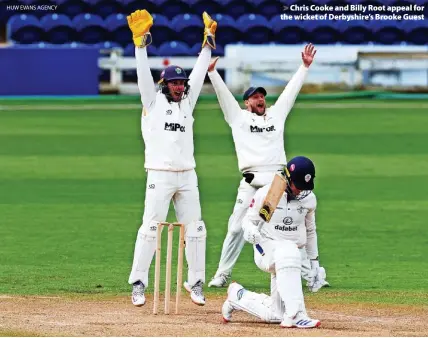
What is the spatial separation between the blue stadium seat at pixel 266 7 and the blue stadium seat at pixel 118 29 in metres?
3.84

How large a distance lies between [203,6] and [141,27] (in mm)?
25242

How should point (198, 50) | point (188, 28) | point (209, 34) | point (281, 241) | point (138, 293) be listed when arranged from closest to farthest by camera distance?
point (281, 241)
point (138, 293)
point (209, 34)
point (198, 50)
point (188, 28)

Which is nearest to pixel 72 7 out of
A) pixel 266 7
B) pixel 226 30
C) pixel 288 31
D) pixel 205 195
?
pixel 226 30

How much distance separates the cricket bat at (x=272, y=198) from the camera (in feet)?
28.6

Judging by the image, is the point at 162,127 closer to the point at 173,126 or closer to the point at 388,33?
the point at 173,126

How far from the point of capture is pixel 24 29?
33.9 m

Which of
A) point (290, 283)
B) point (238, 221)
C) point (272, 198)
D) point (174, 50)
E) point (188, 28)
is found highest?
point (188, 28)

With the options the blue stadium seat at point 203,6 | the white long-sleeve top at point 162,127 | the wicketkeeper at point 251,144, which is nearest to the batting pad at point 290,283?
the white long-sleeve top at point 162,127

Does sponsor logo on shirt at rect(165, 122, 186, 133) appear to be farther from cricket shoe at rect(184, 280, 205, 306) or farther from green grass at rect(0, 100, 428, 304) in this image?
green grass at rect(0, 100, 428, 304)

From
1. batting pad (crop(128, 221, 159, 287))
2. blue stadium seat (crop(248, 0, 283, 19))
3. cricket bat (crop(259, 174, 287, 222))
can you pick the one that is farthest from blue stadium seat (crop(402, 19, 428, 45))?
cricket bat (crop(259, 174, 287, 222))

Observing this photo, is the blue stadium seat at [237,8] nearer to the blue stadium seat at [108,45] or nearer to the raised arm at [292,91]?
the blue stadium seat at [108,45]

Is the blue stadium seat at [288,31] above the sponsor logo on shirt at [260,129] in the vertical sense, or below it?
above

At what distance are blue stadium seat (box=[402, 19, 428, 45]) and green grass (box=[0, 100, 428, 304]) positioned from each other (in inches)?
267

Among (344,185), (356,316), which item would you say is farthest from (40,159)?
(356,316)
